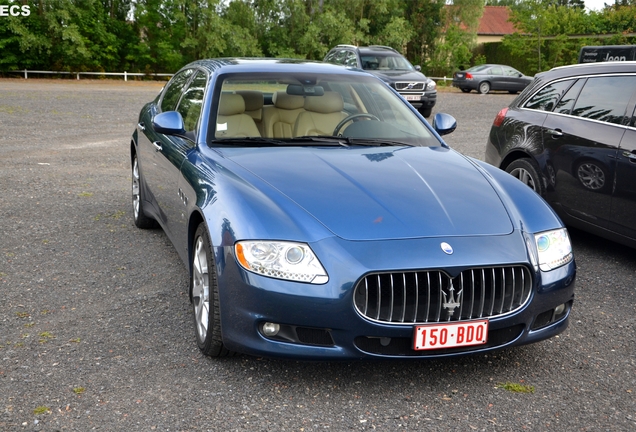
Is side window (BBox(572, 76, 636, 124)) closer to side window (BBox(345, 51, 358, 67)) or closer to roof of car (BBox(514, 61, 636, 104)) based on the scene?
roof of car (BBox(514, 61, 636, 104))

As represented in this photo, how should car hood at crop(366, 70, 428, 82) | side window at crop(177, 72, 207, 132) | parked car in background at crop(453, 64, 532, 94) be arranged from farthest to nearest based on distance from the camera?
parked car in background at crop(453, 64, 532, 94), car hood at crop(366, 70, 428, 82), side window at crop(177, 72, 207, 132)

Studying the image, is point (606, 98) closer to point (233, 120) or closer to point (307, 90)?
point (307, 90)

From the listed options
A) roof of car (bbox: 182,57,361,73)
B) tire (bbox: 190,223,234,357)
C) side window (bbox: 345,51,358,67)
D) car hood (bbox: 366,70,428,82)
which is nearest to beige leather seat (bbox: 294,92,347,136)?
roof of car (bbox: 182,57,361,73)

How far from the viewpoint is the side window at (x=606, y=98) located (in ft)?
18.6

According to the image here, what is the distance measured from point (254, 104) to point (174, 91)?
3.47 ft

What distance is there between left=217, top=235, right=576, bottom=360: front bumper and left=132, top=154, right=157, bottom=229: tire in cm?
308

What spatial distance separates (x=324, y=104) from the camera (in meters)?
5.18

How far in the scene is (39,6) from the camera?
35.5m

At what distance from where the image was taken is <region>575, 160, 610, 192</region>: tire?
562cm

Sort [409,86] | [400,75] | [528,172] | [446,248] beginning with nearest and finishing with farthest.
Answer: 1. [446,248]
2. [528,172]
3. [409,86]
4. [400,75]

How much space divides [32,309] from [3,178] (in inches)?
199

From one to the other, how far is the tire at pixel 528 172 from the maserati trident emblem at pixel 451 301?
11.0 ft

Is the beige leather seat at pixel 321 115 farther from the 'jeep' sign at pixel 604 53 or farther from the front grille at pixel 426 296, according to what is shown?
the 'jeep' sign at pixel 604 53

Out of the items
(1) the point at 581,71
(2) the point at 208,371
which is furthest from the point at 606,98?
(2) the point at 208,371
